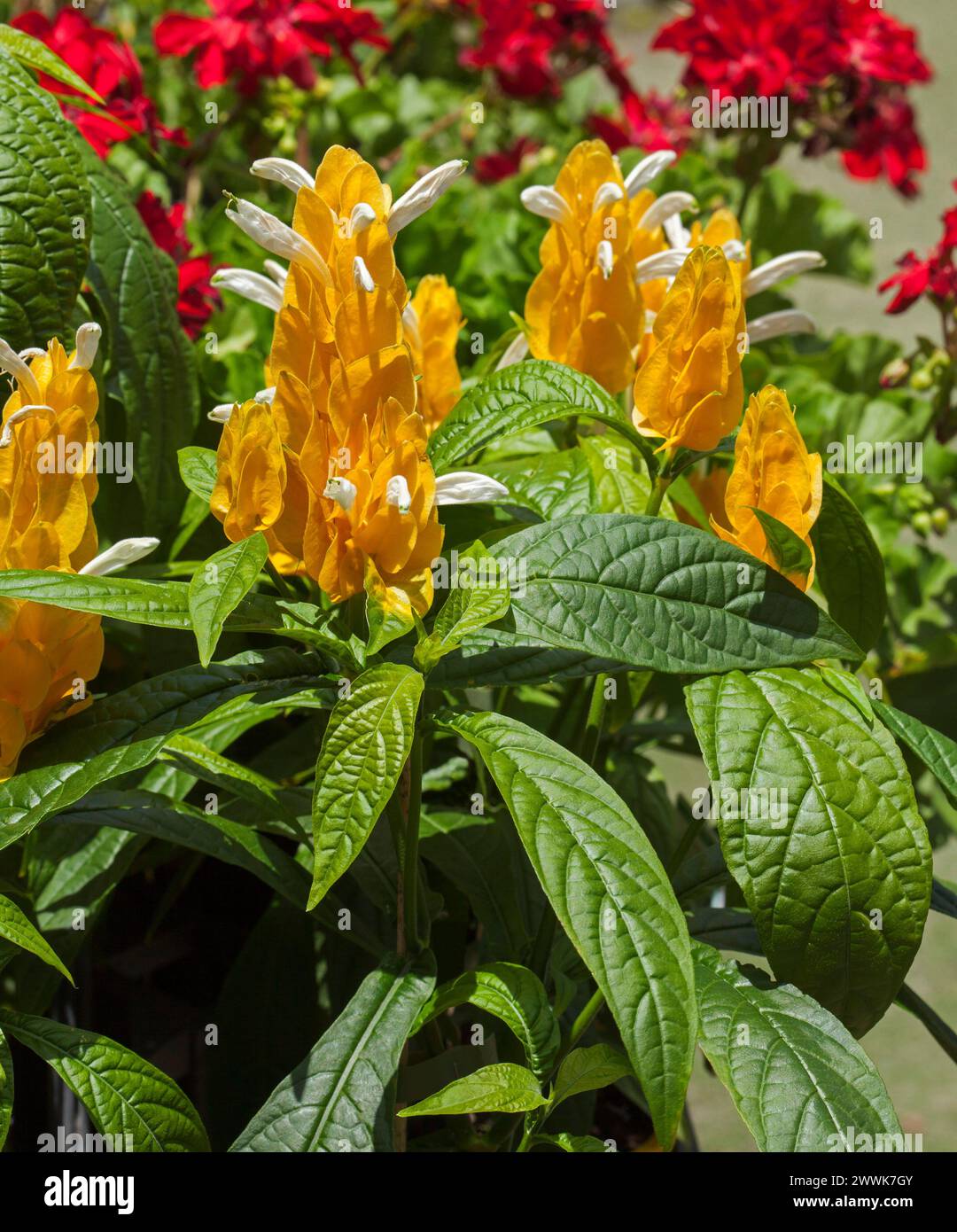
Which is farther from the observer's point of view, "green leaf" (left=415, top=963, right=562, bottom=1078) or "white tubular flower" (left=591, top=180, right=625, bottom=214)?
"white tubular flower" (left=591, top=180, right=625, bottom=214)

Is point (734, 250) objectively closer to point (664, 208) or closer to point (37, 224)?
point (664, 208)

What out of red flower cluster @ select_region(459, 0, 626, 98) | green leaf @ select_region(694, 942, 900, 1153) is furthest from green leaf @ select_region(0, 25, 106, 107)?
red flower cluster @ select_region(459, 0, 626, 98)

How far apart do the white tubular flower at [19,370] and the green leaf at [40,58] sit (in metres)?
0.24

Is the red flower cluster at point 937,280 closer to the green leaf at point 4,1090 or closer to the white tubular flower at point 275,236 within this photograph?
the white tubular flower at point 275,236

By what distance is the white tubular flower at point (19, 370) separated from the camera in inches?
24.0

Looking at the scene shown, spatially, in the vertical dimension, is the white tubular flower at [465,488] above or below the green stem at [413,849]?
above

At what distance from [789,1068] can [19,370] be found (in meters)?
0.49

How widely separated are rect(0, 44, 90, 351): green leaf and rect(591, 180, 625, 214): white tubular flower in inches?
12.1

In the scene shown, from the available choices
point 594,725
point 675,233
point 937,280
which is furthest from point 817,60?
point 594,725

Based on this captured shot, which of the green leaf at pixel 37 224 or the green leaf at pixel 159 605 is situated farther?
the green leaf at pixel 37 224

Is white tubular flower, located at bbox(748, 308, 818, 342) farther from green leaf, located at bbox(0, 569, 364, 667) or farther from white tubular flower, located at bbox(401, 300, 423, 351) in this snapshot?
green leaf, located at bbox(0, 569, 364, 667)

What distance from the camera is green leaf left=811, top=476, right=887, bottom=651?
2.36ft

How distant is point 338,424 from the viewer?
603 mm

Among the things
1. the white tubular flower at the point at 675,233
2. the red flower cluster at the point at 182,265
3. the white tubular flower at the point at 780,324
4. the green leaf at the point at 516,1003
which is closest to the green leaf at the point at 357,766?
the green leaf at the point at 516,1003
